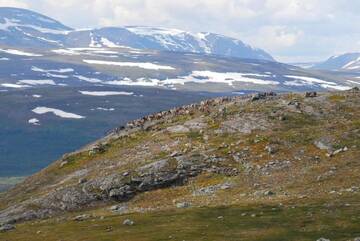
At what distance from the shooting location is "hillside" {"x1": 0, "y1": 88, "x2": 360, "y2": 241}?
45719 millimetres

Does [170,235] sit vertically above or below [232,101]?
below

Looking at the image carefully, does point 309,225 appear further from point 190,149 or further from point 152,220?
point 190,149

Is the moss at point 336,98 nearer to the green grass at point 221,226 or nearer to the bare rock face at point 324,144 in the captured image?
the bare rock face at point 324,144

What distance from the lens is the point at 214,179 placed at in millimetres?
62688

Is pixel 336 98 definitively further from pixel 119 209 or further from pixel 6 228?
pixel 6 228

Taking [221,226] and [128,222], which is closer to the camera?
[221,226]

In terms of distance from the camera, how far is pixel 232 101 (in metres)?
87.6

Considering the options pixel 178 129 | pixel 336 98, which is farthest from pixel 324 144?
pixel 178 129

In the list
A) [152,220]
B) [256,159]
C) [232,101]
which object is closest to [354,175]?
[256,159]

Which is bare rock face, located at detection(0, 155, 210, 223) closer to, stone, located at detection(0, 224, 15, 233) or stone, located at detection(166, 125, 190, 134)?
stone, located at detection(0, 224, 15, 233)

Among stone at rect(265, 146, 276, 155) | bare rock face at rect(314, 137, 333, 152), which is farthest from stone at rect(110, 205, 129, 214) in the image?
bare rock face at rect(314, 137, 333, 152)

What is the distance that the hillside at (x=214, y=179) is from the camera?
45.7 m

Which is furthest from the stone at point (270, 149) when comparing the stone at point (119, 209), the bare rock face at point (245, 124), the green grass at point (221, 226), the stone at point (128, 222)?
the stone at point (128, 222)

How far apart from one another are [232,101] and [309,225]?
46.1m
